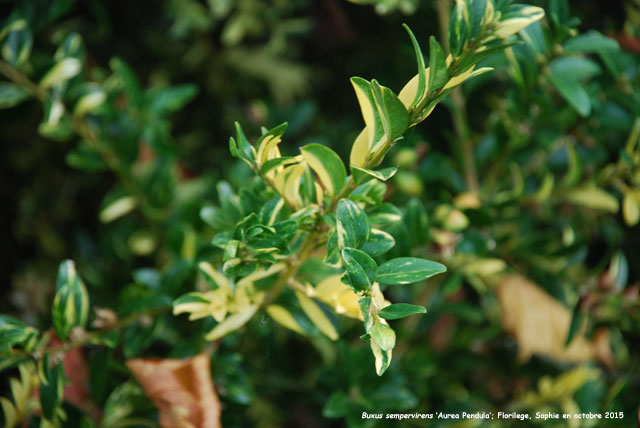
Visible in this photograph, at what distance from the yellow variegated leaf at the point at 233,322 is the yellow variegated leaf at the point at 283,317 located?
1.2 inches

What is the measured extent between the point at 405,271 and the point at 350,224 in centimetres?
6

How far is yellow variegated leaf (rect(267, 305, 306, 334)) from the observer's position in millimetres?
636

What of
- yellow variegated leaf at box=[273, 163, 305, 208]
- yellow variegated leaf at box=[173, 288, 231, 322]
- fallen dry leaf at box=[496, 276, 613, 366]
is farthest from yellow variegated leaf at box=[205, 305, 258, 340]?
fallen dry leaf at box=[496, 276, 613, 366]

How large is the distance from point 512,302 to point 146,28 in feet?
2.97

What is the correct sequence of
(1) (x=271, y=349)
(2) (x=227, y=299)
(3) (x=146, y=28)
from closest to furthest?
(2) (x=227, y=299)
(1) (x=271, y=349)
(3) (x=146, y=28)

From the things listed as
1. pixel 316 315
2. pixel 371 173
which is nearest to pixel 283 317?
pixel 316 315

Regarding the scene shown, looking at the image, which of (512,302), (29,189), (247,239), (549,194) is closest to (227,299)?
(247,239)

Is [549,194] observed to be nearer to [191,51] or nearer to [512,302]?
[512,302]

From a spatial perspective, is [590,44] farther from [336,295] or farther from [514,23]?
[336,295]

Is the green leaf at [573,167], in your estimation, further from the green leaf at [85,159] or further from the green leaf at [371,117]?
the green leaf at [85,159]

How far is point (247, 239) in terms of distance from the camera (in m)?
0.49

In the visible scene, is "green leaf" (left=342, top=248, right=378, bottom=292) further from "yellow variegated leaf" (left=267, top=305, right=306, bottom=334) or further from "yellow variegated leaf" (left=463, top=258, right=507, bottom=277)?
"yellow variegated leaf" (left=463, top=258, right=507, bottom=277)

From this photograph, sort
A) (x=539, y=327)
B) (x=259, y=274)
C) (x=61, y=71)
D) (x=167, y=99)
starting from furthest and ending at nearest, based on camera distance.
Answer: (x=539, y=327) → (x=167, y=99) → (x=61, y=71) → (x=259, y=274)

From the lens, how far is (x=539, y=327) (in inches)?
38.9
